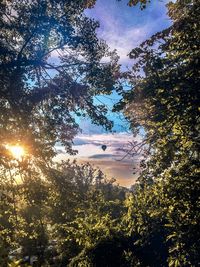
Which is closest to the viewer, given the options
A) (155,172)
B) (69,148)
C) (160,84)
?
(160,84)

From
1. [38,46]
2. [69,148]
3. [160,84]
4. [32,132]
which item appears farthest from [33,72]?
[160,84]

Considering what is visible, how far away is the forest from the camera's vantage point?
6.70 m

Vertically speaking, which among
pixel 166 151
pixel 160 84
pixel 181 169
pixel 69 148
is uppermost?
pixel 69 148

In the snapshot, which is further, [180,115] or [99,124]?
[99,124]

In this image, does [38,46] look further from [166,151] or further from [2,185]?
[166,151]

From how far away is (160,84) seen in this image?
625 cm

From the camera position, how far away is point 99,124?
1145cm

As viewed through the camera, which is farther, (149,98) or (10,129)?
(10,129)

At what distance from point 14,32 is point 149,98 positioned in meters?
5.79

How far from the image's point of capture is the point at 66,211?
11.9 meters

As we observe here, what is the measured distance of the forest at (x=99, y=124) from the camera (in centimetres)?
670

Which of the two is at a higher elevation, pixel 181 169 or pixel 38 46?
pixel 38 46

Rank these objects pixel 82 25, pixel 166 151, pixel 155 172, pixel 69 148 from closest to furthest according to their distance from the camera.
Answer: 1. pixel 166 151
2. pixel 155 172
3. pixel 82 25
4. pixel 69 148

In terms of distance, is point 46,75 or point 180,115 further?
point 46,75
